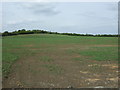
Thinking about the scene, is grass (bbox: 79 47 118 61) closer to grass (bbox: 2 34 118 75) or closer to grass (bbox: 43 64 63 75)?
grass (bbox: 2 34 118 75)

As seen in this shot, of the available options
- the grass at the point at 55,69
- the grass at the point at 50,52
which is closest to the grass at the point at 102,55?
the grass at the point at 50,52

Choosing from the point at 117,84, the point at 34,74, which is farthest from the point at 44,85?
the point at 117,84

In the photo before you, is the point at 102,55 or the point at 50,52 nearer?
the point at 102,55

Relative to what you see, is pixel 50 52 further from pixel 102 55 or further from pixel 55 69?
pixel 55 69

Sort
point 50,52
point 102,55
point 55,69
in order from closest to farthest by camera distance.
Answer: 1. point 55,69
2. point 102,55
3. point 50,52

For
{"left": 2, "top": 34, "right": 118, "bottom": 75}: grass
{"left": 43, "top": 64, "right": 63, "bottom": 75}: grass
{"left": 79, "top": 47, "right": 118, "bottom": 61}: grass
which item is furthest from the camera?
{"left": 79, "top": 47, "right": 118, "bottom": 61}: grass

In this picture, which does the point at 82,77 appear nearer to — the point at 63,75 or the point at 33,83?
the point at 63,75

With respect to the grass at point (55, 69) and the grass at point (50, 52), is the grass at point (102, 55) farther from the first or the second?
the grass at point (55, 69)

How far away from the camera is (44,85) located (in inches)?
249

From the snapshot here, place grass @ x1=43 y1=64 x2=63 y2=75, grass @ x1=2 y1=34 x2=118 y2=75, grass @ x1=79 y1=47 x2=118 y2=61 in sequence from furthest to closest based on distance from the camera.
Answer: grass @ x1=79 y1=47 x2=118 y2=61
grass @ x1=2 y1=34 x2=118 y2=75
grass @ x1=43 y1=64 x2=63 y2=75

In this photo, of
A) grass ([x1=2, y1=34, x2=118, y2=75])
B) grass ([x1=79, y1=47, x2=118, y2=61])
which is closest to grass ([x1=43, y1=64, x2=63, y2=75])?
grass ([x1=2, y1=34, x2=118, y2=75])

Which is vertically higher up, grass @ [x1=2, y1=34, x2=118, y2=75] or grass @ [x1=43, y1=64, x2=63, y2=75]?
grass @ [x1=2, y1=34, x2=118, y2=75]

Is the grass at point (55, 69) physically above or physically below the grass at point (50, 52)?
below

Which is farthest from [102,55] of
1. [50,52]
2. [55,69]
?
[55,69]
